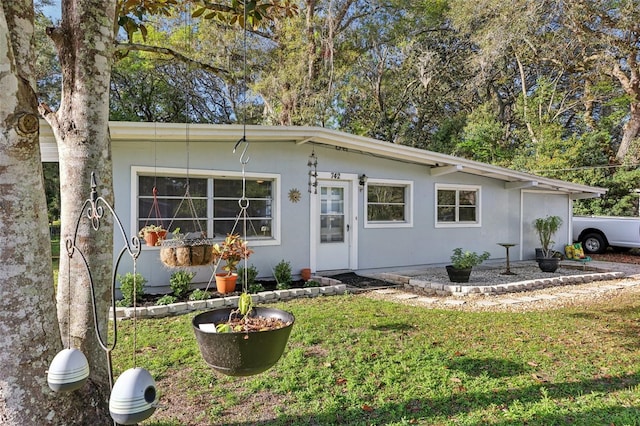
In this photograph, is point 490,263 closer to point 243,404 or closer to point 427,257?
point 427,257

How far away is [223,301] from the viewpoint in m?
5.58

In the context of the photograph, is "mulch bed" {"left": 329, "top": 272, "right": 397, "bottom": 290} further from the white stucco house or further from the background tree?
the background tree

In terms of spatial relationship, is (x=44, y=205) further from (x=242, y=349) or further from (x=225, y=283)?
(x=225, y=283)

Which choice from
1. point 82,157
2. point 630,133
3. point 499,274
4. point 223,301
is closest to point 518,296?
point 499,274

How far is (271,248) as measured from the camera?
7172 millimetres

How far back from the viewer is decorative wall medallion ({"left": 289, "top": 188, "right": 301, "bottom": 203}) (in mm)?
7383

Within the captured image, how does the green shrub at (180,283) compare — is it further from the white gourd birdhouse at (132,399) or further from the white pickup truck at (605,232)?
the white pickup truck at (605,232)

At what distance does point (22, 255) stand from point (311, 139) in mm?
5710

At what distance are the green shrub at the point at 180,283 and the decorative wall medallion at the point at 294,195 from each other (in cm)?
227

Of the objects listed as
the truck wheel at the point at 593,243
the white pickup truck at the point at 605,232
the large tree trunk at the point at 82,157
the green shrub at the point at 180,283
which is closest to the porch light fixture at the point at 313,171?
the green shrub at the point at 180,283

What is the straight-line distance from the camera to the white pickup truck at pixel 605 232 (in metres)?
12.3

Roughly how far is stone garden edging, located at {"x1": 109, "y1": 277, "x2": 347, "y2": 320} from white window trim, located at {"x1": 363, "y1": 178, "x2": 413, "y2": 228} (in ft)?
6.30

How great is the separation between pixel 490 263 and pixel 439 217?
1.89m

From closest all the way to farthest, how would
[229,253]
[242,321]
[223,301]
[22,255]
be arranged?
1. [22,255]
2. [242,321]
3. [229,253]
4. [223,301]
